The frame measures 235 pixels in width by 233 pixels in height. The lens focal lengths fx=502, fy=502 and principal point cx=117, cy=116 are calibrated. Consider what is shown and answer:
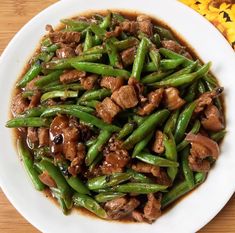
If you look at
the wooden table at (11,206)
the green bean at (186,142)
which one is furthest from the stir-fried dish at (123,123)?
the wooden table at (11,206)

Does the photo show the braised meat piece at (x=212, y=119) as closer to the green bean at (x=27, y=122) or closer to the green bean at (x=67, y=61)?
the green bean at (x=67, y=61)

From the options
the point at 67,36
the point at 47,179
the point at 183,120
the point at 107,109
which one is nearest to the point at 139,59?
the point at 107,109

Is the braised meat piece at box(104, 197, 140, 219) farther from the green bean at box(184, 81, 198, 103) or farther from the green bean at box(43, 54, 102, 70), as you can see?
the green bean at box(43, 54, 102, 70)

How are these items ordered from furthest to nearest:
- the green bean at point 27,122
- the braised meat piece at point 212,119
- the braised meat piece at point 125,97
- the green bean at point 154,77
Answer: the green bean at point 27,122
the green bean at point 154,77
the braised meat piece at point 212,119
the braised meat piece at point 125,97

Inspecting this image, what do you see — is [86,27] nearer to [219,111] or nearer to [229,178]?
[219,111]

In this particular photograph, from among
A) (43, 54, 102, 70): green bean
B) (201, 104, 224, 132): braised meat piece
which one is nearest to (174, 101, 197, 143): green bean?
(201, 104, 224, 132): braised meat piece

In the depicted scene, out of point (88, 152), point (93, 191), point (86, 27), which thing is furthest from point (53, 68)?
point (93, 191)

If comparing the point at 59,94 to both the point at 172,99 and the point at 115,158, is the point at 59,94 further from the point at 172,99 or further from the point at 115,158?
the point at 172,99
